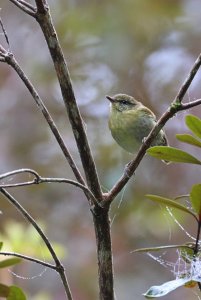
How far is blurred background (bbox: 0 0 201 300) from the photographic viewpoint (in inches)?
139

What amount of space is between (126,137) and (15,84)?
5.67ft

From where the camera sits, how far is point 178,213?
3.09 metres

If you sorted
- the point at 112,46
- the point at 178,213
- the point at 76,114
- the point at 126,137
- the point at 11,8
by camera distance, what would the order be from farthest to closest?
the point at 11,8
the point at 112,46
the point at 178,213
the point at 126,137
the point at 76,114

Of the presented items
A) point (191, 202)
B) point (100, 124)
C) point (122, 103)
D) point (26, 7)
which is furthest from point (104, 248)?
point (100, 124)

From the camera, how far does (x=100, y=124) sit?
3.87 metres

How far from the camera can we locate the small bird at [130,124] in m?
2.63

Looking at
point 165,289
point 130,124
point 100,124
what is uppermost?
point 100,124

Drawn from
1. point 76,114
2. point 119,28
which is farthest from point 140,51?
point 76,114

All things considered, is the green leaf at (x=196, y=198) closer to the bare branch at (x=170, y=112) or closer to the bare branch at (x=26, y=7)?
the bare branch at (x=170, y=112)

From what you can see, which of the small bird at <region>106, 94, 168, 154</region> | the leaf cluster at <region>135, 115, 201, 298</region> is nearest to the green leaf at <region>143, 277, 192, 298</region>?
the leaf cluster at <region>135, 115, 201, 298</region>

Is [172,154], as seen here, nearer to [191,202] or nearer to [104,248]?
[191,202]

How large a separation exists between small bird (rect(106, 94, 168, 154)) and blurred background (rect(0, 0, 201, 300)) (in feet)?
1.84

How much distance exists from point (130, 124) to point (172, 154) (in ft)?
5.22

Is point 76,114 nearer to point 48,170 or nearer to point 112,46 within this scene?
point 48,170
